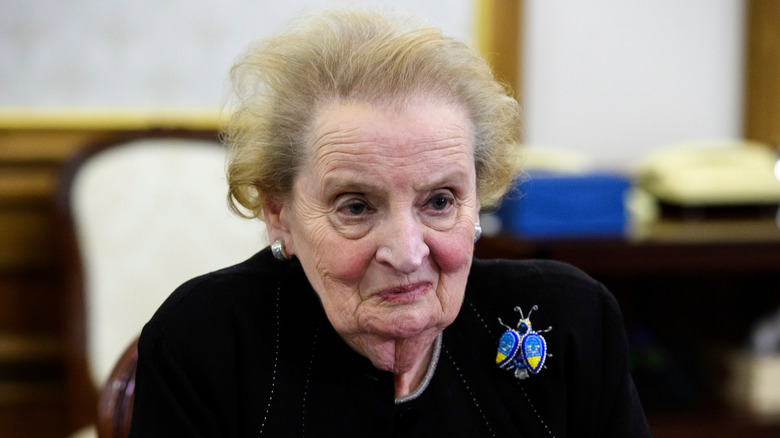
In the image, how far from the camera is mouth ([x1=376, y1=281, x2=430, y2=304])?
111cm

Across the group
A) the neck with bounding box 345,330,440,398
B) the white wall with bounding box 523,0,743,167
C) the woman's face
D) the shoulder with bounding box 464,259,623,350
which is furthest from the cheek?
the white wall with bounding box 523,0,743,167

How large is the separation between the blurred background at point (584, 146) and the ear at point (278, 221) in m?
1.18

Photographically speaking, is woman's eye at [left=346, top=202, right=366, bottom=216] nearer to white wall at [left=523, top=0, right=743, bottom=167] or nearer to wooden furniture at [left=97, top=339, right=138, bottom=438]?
wooden furniture at [left=97, top=339, right=138, bottom=438]

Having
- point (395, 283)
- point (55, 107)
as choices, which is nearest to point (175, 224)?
point (55, 107)

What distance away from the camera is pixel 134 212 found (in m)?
2.26

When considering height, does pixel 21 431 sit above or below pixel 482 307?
below

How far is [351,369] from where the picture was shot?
1.23m

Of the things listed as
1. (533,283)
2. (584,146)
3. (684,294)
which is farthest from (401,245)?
(684,294)

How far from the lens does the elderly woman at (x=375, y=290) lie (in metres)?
1.09

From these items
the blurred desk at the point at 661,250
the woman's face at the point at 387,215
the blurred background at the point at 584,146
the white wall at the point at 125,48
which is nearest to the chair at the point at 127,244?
the blurred background at the point at 584,146

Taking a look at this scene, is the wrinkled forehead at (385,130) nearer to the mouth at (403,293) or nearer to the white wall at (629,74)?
the mouth at (403,293)

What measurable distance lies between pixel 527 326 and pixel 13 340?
193 centimetres

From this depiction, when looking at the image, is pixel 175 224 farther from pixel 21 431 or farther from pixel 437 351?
pixel 437 351

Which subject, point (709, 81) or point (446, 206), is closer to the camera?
point (446, 206)
